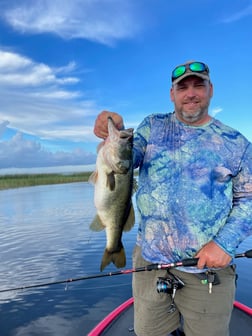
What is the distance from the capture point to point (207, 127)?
357cm

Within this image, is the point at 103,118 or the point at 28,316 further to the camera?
the point at 28,316

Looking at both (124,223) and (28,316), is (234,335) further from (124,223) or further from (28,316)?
(28,316)

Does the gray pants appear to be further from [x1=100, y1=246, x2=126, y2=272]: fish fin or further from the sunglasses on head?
the sunglasses on head

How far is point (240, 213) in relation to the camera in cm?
343

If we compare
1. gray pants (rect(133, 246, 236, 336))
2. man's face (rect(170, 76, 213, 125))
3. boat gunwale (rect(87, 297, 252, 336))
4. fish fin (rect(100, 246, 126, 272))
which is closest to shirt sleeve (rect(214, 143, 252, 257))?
gray pants (rect(133, 246, 236, 336))

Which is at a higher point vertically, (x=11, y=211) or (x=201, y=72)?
(x=201, y=72)

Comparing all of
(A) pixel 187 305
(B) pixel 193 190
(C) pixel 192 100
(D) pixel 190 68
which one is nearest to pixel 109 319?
(A) pixel 187 305

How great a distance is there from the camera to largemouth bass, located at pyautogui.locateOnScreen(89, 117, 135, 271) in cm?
320

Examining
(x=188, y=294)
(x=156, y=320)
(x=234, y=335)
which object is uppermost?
(x=188, y=294)

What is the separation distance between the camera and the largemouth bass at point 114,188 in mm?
3201

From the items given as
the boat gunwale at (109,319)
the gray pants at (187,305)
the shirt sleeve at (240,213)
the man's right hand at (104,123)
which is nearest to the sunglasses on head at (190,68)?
the man's right hand at (104,123)

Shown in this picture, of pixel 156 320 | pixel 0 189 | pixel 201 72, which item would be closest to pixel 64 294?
pixel 156 320

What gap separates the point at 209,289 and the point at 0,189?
44123 millimetres

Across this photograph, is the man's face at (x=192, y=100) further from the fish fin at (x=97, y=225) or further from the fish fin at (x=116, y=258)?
the fish fin at (x=116, y=258)
